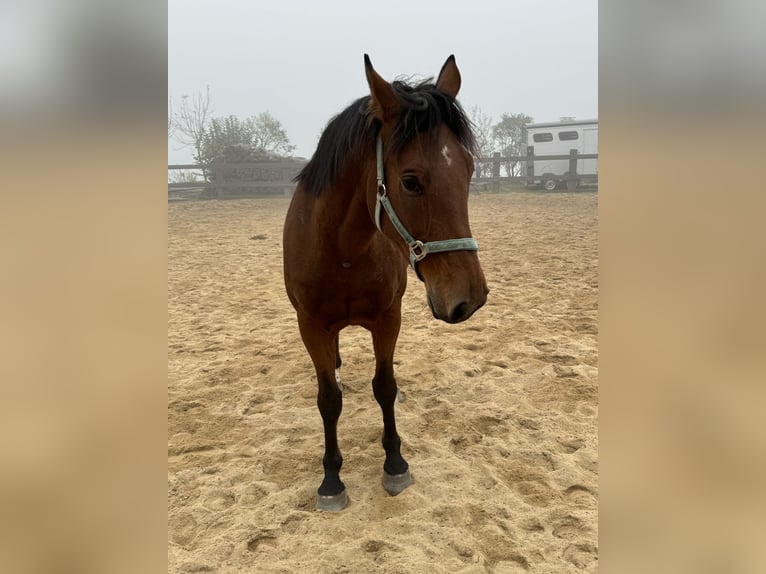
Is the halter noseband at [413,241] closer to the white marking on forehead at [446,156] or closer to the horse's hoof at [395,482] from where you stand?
the white marking on forehead at [446,156]

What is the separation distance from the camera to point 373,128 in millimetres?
1889

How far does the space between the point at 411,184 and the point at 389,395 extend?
4.72 ft

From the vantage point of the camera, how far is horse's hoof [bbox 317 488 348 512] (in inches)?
89.9

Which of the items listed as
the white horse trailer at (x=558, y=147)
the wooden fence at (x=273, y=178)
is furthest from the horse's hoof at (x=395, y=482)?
the white horse trailer at (x=558, y=147)

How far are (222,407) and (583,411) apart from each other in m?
2.73

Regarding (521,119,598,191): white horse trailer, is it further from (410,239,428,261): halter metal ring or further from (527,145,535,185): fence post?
(410,239,428,261): halter metal ring

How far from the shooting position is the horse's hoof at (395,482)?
2389 millimetres

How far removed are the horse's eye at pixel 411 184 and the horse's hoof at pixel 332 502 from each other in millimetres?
1693

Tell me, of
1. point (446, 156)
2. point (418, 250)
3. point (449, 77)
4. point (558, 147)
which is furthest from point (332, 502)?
point (558, 147)

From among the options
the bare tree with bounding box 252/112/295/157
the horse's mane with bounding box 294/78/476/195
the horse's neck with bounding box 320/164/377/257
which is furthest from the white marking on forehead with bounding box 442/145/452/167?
the bare tree with bounding box 252/112/295/157

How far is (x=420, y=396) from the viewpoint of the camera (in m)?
3.46
